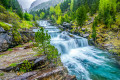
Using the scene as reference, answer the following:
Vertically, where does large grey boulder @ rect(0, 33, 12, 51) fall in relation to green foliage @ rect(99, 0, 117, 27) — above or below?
below

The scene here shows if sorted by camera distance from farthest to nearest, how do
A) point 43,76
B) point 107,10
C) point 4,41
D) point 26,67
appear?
point 107,10
point 4,41
point 26,67
point 43,76

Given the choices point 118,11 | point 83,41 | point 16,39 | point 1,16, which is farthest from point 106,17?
point 1,16

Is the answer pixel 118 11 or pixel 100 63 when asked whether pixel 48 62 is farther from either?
pixel 118 11

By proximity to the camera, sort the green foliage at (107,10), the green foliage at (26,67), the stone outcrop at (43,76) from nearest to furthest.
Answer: the stone outcrop at (43,76) → the green foliage at (26,67) → the green foliage at (107,10)

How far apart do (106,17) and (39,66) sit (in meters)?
29.3

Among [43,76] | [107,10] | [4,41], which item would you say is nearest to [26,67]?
[43,76]

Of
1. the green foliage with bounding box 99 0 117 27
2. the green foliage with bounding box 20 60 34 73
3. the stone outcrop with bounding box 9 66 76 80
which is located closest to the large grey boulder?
the green foliage with bounding box 20 60 34 73

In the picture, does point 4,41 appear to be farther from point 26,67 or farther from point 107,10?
point 107,10

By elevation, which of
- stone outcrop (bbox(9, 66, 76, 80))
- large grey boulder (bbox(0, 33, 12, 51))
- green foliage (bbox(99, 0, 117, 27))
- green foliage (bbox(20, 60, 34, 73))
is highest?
green foliage (bbox(99, 0, 117, 27))

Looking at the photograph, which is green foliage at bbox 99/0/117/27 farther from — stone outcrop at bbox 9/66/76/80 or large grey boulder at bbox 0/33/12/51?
large grey boulder at bbox 0/33/12/51

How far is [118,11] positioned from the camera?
3303cm

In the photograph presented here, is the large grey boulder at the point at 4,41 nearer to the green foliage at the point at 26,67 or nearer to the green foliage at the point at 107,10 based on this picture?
the green foliage at the point at 26,67

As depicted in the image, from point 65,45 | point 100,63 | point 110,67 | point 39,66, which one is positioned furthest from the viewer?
point 65,45

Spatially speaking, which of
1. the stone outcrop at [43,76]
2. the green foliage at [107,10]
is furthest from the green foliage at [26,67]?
the green foliage at [107,10]
